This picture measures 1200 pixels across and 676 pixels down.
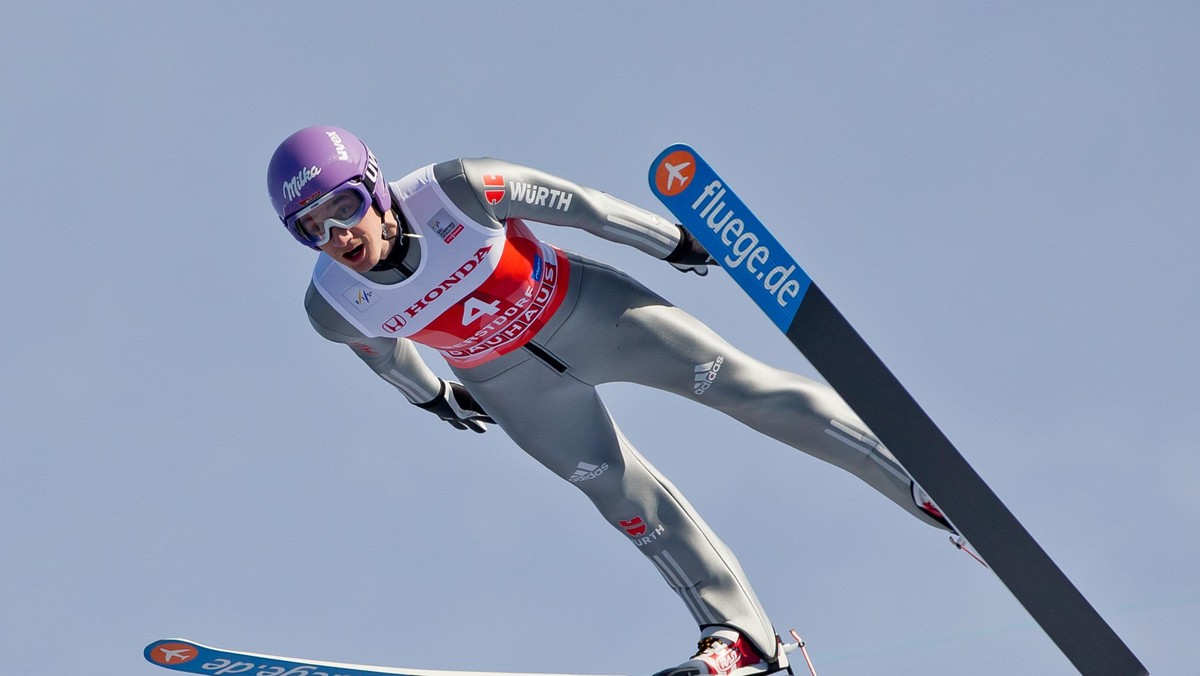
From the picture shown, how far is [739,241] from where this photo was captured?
5027 mm

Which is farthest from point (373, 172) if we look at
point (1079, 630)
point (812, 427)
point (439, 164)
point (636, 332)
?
point (1079, 630)

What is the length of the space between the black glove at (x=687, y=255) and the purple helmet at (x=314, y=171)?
1.07 meters

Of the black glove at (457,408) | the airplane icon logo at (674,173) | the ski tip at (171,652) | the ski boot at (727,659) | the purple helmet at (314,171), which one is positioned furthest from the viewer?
the black glove at (457,408)

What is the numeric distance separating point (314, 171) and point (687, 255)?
1.39 metres

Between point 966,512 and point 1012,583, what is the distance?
27 centimetres

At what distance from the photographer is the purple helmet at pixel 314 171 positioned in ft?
16.5

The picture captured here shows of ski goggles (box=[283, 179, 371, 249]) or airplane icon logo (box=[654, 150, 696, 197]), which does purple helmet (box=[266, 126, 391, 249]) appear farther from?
airplane icon logo (box=[654, 150, 696, 197])

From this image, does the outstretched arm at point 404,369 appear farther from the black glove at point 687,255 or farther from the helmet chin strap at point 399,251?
the black glove at point 687,255

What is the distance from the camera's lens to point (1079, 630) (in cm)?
507

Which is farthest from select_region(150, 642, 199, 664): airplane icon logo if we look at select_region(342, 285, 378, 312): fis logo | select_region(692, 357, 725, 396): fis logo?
select_region(692, 357, 725, 396): fis logo

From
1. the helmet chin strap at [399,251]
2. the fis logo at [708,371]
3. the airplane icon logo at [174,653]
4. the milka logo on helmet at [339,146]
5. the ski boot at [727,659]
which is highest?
the milka logo on helmet at [339,146]

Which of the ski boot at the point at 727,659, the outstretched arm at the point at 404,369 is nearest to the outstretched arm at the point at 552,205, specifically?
the outstretched arm at the point at 404,369

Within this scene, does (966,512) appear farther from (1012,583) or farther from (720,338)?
(720,338)

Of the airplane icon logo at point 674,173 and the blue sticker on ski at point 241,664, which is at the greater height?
the airplane icon logo at point 674,173
